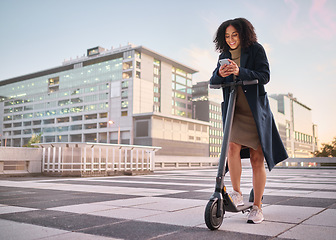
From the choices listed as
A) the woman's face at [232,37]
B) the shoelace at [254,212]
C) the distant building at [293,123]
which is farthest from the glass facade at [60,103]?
the distant building at [293,123]

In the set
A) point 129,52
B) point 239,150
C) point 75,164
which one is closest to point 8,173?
point 75,164

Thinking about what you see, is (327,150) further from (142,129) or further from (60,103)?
(60,103)

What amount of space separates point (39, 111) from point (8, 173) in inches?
3256

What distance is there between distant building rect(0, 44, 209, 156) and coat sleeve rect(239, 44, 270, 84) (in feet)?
208

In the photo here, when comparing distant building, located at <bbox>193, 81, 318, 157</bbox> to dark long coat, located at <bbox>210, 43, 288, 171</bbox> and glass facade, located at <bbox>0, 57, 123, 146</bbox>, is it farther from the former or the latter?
dark long coat, located at <bbox>210, 43, 288, 171</bbox>

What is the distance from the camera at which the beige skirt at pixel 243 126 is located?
308 centimetres

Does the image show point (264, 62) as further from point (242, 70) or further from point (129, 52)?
point (129, 52)

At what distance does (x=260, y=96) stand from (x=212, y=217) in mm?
1350

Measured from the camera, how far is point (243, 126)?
3121 mm

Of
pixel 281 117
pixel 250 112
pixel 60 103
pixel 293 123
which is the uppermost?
pixel 281 117

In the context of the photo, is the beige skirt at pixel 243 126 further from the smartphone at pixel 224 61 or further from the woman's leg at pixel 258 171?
the smartphone at pixel 224 61

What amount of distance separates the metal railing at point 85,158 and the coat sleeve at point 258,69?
12.8 metres

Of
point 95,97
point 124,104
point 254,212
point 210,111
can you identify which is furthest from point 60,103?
point 254,212

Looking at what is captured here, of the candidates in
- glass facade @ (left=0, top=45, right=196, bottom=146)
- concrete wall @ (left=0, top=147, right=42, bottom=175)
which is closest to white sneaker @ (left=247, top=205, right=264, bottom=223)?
concrete wall @ (left=0, top=147, right=42, bottom=175)
